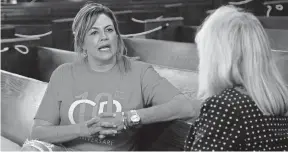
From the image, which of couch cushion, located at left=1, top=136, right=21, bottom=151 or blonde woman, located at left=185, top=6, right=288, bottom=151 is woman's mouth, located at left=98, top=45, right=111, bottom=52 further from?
couch cushion, located at left=1, top=136, right=21, bottom=151

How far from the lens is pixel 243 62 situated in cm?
123

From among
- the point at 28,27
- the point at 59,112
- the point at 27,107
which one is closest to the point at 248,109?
the point at 59,112

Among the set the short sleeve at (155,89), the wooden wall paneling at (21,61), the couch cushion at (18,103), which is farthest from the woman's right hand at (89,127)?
the wooden wall paneling at (21,61)

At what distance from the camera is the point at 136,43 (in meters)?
3.58

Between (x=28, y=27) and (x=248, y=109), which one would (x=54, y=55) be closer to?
(x=28, y=27)

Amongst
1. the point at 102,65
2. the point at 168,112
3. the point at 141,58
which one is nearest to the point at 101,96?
the point at 102,65

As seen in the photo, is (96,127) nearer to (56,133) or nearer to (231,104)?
(56,133)

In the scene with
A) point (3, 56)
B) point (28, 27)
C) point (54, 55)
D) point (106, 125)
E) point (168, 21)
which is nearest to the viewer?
point (106, 125)

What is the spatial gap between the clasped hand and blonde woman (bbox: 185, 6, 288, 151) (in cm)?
45

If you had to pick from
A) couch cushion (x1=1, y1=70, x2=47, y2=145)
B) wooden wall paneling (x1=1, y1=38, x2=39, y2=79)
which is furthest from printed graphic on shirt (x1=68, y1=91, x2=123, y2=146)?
wooden wall paneling (x1=1, y1=38, x2=39, y2=79)

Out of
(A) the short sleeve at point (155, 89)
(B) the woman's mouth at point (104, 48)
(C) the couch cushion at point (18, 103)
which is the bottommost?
(C) the couch cushion at point (18, 103)

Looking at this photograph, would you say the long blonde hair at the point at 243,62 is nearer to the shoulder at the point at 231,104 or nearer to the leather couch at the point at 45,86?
the shoulder at the point at 231,104

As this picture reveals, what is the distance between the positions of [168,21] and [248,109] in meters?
3.45

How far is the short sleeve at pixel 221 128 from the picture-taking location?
1.19m
